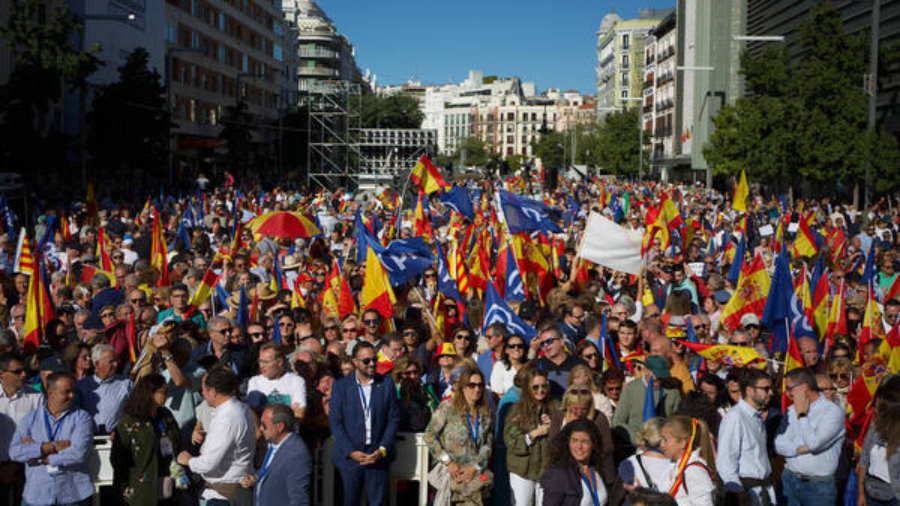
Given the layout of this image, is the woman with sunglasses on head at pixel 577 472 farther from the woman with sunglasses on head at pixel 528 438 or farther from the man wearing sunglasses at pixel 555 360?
the man wearing sunglasses at pixel 555 360

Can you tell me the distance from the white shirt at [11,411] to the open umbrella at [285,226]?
8.54m

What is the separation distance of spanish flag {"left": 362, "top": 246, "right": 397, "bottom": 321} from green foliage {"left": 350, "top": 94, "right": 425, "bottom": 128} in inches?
3360

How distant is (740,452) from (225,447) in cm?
324

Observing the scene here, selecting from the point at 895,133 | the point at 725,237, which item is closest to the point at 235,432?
the point at 725,237

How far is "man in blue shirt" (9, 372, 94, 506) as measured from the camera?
7.26m

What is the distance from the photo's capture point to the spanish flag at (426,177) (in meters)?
20.8

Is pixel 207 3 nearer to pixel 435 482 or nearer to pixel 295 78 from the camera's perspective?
pixel 295 78

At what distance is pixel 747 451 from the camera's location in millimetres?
7488

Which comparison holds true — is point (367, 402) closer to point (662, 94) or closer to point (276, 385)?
point (276, 385)

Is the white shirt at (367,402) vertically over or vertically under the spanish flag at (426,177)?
under

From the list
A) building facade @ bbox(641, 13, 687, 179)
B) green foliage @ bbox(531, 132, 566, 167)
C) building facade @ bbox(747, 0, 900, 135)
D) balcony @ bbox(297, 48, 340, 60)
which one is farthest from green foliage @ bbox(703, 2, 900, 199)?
balcony @ bbox(297, 48, 340, 60)

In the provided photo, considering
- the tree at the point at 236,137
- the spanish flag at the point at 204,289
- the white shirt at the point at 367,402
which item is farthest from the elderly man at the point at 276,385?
the tree at the point at 236,137

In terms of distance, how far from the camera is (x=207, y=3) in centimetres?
6838

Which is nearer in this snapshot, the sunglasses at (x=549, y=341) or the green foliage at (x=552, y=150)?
the sunglasses at (x=549, y=341)
